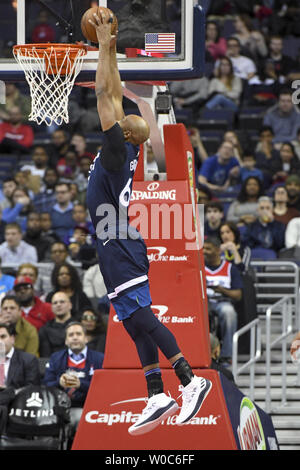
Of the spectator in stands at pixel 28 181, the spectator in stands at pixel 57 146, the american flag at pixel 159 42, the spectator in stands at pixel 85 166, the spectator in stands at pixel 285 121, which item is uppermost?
the american flag at pixel 159 42

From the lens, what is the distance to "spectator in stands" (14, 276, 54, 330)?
1319 centimetres

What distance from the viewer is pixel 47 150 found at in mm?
17922

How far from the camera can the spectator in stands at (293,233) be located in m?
14.3

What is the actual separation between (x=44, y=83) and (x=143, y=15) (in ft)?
3.72

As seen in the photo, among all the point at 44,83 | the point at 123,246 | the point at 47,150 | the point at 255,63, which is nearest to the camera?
the point at 123,246

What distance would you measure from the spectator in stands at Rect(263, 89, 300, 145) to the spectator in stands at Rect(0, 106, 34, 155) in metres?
3.78

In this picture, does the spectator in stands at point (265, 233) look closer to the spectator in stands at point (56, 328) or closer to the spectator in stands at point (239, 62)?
the spectator in stands at point (56, 328)

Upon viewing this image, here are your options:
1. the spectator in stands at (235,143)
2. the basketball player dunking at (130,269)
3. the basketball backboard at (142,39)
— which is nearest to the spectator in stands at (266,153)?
the spectator in stands at (235,143)

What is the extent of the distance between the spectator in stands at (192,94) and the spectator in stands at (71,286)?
599 cm

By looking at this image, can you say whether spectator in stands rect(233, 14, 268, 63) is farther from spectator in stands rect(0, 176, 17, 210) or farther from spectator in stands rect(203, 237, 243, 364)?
spectator in stands rect(203, 237, 243, 364)

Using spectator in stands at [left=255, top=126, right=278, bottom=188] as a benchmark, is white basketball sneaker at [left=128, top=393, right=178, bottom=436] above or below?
below

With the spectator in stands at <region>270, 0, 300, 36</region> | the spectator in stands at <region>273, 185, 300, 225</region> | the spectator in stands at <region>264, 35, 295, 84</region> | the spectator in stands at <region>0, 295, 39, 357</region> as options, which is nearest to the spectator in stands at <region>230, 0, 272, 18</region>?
the spectator in stands at <region>270, 0, 300, 36</region>
